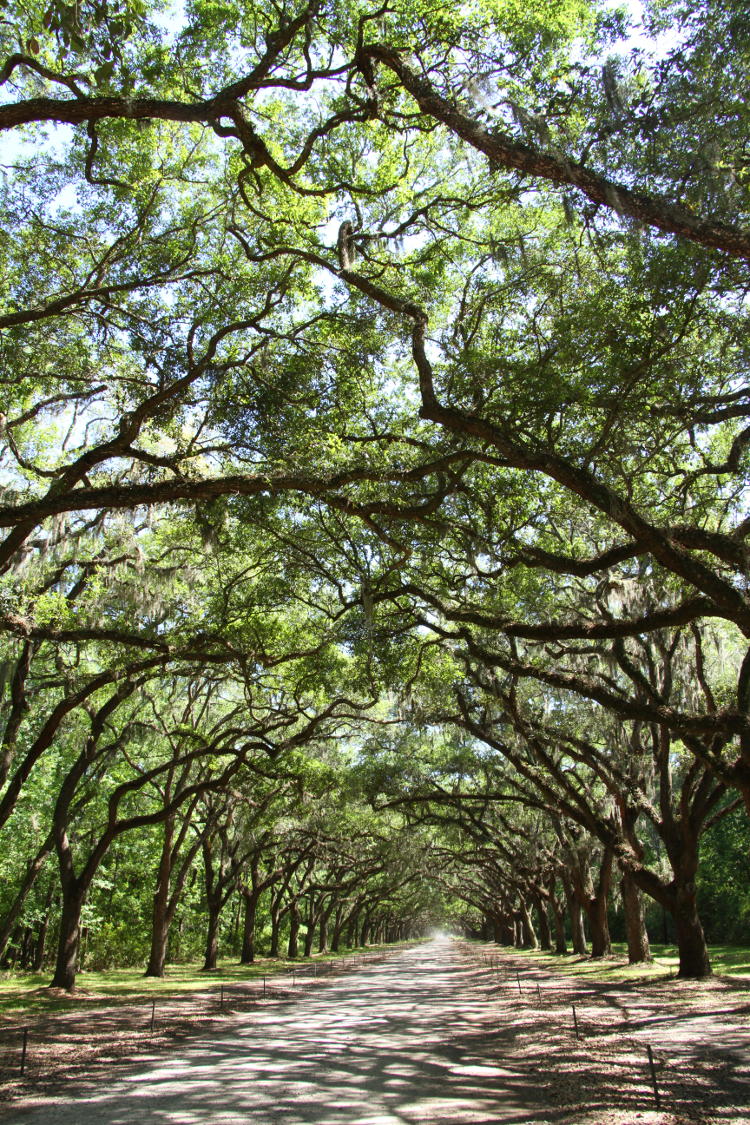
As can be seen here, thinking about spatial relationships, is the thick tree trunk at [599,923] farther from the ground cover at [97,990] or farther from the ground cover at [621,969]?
the ground cover at [97,990]

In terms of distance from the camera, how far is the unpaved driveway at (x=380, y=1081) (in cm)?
538

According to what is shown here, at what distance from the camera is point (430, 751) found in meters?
25.7

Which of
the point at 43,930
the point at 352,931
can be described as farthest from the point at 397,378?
the point at 352,931

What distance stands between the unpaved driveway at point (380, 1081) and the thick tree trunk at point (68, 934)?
5564 millimetres

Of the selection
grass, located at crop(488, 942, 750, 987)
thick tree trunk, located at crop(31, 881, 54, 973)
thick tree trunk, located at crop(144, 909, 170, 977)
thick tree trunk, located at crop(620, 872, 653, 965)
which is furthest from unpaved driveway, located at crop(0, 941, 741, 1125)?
thick tree trunk, located at crop(31, 881, 54, 973)

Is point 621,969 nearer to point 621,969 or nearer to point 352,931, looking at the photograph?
point 621,969

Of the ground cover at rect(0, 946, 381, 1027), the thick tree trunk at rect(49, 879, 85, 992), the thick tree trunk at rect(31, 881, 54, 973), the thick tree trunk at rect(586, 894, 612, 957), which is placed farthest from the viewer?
the thick tree trunk at rect(31, 881, 54, 973)

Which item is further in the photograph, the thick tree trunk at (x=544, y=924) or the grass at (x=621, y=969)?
the thick tree trunk at (x=544, y=924)

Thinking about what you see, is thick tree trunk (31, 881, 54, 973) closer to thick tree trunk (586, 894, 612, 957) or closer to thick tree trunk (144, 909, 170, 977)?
thick tree trunk (144, 909, 170, 977)

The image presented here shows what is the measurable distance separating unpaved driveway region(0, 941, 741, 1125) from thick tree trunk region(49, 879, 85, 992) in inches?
219

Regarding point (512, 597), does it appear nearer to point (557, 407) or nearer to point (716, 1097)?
point (557, 407)

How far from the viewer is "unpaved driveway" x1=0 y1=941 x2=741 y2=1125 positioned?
17.7 feet

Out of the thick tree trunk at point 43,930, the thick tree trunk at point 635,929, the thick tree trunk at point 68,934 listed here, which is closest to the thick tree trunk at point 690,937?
the thick tree trunk at point 635,929

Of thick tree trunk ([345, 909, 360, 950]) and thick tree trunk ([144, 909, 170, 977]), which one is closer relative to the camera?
thick tree trunk ([144, 909, 170, 977])
